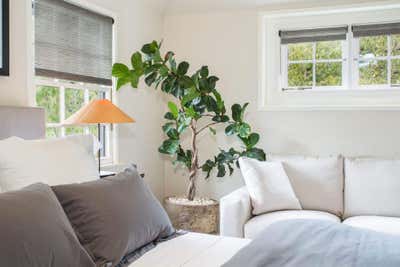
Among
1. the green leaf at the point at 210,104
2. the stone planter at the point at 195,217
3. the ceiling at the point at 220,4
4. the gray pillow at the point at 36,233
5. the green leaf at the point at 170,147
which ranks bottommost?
the stone planter at the point at 195,217

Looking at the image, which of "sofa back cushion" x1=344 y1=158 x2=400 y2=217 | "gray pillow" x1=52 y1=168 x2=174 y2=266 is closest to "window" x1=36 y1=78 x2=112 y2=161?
"gray pillow" x1=52 y1=168 x2=174 y2=266

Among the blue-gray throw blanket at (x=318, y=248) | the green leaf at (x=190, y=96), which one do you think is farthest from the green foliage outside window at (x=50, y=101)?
the blue-gray throw blanket at (x=318, y=248)

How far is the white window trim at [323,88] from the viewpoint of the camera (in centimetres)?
379

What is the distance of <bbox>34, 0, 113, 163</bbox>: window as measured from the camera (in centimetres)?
287

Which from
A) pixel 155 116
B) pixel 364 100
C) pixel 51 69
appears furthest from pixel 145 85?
pixel 364 100

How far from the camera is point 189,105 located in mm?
3820

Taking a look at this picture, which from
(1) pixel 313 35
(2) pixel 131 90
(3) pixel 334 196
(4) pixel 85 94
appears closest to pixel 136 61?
(2) pixel 131 90

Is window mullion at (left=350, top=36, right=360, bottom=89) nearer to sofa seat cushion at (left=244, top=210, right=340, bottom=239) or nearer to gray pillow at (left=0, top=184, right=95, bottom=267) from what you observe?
sofa seat cushion at (left=244, top=210, right=340, bottom=239)

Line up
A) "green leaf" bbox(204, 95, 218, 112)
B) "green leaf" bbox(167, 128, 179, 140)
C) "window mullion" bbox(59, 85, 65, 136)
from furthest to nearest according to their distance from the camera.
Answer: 1. "green leaf" bbox(167, 128, 179, 140)
2. "green leaf" bbox(204, 95, 218, 112)
3. "window mullion" bbox(59, 85, 65, 136)

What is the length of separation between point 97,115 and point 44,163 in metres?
0.90

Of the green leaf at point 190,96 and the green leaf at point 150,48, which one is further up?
the green leaf at point 150,48

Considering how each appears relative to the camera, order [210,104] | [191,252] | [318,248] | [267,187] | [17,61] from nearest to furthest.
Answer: [318,248] → [191,252] → [17,61] → [267,187] → [210,104]

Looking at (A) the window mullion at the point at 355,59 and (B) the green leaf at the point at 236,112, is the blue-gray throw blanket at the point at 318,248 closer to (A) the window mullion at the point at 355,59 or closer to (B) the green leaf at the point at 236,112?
(B) the green leaf at the point at 236,112

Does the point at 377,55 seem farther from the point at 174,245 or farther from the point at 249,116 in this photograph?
the point at 174,245
